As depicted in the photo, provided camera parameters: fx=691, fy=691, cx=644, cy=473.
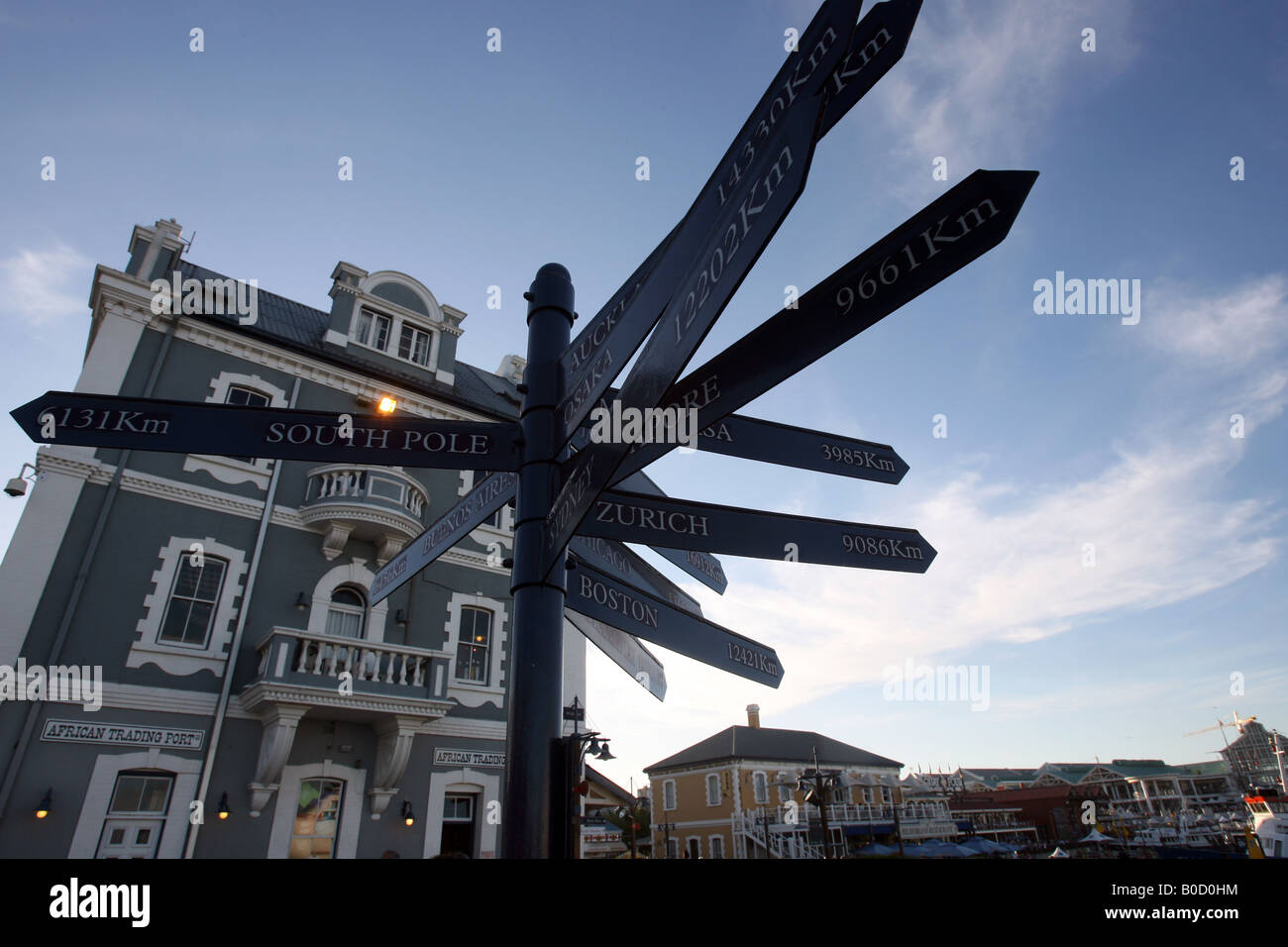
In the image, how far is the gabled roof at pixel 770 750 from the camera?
42.5 meters

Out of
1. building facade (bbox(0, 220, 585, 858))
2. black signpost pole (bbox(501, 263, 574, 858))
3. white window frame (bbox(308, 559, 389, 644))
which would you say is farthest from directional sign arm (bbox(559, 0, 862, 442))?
white window frame (bbox(308, 559, 389, 644))

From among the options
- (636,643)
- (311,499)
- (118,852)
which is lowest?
(118,852)

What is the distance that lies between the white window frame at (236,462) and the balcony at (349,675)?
332cm

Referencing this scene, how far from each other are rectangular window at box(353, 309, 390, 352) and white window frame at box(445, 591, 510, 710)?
658cm

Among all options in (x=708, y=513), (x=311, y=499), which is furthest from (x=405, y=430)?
(x=311, y=499)

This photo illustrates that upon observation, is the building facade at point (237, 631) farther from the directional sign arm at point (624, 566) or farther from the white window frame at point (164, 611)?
the directional sign arm at point (624, 566)

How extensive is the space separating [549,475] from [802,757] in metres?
45.3

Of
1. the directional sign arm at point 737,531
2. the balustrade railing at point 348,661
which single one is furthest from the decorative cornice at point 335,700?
the directional sign arm at point 737,531

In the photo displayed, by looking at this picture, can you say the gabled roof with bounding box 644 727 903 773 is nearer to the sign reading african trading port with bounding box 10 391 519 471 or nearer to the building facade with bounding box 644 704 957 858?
the building facade with bounding box 644 704 957 858

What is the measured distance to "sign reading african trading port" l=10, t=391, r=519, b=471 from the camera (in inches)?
128

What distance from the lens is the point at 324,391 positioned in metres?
15.3
